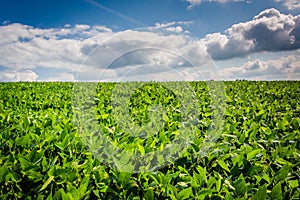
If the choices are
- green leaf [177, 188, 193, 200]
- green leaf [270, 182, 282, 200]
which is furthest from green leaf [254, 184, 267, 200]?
green leaf [177, 188, 193, 200]

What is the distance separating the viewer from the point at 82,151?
8.97 ft

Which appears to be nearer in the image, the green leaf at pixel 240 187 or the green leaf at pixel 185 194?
the green leaf at pixel 185 194

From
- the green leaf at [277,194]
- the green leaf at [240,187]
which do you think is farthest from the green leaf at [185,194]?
the green leaf at [277,194]

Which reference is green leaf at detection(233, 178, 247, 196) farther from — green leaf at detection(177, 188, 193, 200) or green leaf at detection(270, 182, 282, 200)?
green leaf at detection(177, 188, 193, 200)

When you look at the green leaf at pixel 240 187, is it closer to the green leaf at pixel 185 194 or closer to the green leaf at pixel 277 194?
the green leaf at pixel 277 194

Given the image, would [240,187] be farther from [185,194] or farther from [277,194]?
[185,194]

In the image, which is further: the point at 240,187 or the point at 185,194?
the point at 240,187

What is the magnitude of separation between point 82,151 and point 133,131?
28.7 inches

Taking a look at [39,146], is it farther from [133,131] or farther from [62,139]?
[133,131]

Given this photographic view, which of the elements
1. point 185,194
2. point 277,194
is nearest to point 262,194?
point 277,194

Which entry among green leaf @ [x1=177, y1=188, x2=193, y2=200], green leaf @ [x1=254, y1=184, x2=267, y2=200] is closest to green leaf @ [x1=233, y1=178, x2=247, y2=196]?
green leaf @ [x1=254, y1=184, x2=267, y2=200]

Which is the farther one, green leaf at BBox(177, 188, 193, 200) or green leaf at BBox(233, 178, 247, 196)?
green leaf at BBox(233, 178, 247, 196)

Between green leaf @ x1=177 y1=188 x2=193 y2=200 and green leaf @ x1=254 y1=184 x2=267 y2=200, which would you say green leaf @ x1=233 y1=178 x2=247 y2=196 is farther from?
green leaf @ x1=177 y1=188 x2=193 y2=200

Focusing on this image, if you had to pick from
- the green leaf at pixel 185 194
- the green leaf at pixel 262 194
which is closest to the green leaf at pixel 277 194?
the green leaf at pixel 262 194
